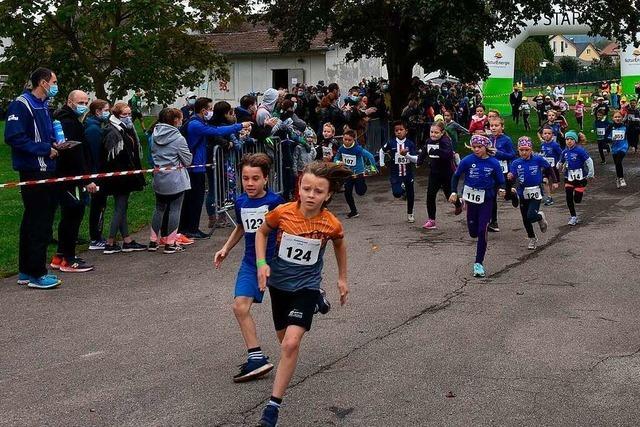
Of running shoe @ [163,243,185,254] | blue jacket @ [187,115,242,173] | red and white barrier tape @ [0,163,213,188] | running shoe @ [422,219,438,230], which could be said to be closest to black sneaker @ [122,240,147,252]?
running shoe @ [163,243,185,254]

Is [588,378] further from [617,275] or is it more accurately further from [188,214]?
[188,214]

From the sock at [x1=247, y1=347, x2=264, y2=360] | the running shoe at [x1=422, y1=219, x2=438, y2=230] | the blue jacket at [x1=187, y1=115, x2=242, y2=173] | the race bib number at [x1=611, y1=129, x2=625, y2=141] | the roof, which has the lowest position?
the running shoe at [x1=422, y1=219, x2=438, y2=230]

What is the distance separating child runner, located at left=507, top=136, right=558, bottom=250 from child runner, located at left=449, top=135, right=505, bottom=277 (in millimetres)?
A: 1275

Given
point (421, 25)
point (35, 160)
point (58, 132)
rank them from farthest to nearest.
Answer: point (421, 25)
point (58, 132)
point (35, 160)

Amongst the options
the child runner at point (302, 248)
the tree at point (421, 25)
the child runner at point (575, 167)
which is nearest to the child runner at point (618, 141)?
the child runner at point (575, 167)

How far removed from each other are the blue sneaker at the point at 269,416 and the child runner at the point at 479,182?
5566 millimetres

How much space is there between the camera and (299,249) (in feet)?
19.6

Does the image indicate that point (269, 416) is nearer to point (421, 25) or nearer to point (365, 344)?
point (365, 344)

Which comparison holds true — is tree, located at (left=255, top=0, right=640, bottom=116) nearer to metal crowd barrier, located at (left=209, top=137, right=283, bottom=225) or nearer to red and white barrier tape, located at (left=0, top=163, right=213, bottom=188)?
metal crowd barrier, located at (left=209, top=137, right=283, bottom=225)

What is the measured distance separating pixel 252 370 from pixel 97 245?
20.4 feet

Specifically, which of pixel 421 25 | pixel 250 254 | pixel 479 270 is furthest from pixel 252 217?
pixel 421 25

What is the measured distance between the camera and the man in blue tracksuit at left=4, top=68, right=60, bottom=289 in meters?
9.42

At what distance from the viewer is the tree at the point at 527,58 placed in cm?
8931

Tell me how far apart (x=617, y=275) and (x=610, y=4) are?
50.4ft
